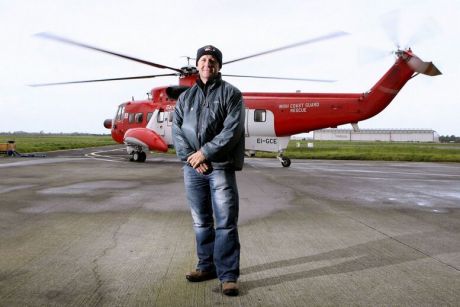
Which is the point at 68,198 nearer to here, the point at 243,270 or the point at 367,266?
the point at 243,270

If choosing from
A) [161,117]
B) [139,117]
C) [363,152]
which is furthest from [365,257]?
[363,152]

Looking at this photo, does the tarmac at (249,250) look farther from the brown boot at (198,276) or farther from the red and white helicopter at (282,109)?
the red and white helicopter at (282,109)

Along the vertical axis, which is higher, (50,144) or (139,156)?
(50,144)

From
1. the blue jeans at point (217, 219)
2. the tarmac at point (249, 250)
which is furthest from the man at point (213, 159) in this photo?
the tarmac at point (249, 250)

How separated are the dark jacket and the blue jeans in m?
0.15

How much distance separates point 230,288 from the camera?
2.97 meters

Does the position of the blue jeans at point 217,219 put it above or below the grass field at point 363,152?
above

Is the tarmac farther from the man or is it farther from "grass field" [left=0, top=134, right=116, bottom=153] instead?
"grass field" [left=0, top=134, right=116, bottom=153]

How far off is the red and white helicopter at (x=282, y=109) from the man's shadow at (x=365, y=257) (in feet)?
30.3

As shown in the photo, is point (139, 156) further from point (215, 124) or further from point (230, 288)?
point (230, 288)

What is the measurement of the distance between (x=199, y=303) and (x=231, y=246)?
562 mm

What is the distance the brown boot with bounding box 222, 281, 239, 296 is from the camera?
2.95m

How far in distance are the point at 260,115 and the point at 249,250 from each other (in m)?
12.1

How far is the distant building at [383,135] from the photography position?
10419 cm
